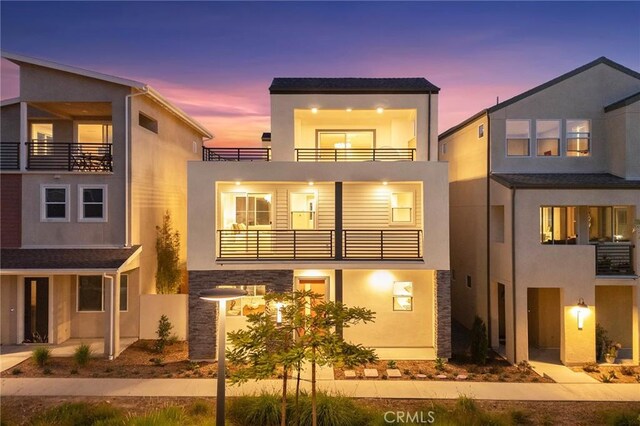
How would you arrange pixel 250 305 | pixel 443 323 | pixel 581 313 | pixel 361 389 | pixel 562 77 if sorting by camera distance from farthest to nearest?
pixel 562 77 → pixel 250 305 → pixel 443 323 → pixel 581 313 → pixel 361 389

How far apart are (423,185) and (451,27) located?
7.64m

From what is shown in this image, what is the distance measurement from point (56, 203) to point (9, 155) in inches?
123

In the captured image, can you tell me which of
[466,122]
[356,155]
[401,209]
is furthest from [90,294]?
[466,122]

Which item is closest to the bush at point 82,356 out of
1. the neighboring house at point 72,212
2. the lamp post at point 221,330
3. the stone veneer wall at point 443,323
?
the neighboring house at point 72,212

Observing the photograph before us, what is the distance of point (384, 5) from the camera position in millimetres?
15969

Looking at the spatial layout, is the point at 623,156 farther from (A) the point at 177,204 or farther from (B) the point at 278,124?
(A) the point at 177,204

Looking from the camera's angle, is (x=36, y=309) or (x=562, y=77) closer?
(x=36, y=309)

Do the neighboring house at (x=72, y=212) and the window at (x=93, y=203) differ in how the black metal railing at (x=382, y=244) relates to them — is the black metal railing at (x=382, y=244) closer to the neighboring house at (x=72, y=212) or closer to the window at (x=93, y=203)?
the neighboring house at (x=72, y=212)

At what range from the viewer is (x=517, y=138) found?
16562 mm

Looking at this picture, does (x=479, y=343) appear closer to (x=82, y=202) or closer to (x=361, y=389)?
(x=361, y=389)

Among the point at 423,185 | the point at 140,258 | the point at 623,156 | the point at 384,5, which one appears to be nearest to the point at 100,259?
the point at 140,258

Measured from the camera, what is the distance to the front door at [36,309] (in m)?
16.0

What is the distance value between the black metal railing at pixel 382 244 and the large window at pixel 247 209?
3252 millimetres

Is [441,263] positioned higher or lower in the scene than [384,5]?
lower
